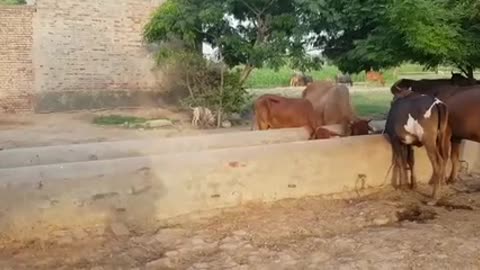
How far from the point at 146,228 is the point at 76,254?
31.9 inches

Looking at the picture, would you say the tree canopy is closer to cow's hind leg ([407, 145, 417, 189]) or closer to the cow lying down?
the cow lying down

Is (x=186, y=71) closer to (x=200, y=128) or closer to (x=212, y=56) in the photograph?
(x=212, y=56)

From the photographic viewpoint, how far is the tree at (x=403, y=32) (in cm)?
695

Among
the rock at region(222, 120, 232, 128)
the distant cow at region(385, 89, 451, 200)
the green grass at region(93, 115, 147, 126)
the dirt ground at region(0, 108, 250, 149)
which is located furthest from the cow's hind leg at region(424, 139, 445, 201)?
the green grass at region(93, 115, 147, 126)

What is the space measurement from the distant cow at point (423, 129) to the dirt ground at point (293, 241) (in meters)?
0.45

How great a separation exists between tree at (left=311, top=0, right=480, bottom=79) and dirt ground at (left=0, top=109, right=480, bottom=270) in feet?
6.35

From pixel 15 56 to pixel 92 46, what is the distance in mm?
2103

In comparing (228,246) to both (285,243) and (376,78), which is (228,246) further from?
(376,78)

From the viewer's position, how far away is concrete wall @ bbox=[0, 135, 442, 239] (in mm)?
4836

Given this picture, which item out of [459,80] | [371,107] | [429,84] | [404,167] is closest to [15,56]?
[371,107]

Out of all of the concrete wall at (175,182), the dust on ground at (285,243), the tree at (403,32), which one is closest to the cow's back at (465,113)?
the tree at (403,32)

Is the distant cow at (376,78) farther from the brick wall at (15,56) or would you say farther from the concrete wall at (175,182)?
the concrete wall at (175,182)

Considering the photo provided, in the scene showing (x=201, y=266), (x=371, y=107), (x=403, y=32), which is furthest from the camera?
(x=371, y=107)

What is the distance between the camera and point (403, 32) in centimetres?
722
